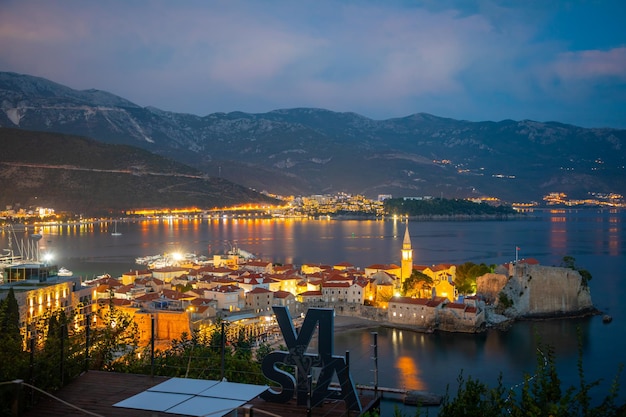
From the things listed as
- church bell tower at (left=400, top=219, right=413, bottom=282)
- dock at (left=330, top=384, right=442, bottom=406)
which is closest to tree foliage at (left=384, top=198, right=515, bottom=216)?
church bell tower at (left=400, top=219, right=413, bottom=282)

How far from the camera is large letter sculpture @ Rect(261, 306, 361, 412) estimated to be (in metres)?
3.95

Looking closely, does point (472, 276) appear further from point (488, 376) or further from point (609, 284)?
point (488, 376)

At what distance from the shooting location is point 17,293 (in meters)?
13.6

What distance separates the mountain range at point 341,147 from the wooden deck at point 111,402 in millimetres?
119192

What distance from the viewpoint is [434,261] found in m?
37.0

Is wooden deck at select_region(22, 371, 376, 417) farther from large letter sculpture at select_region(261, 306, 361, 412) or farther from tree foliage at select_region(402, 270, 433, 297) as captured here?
tree foliage at select_region(402, 270, 433, 297)

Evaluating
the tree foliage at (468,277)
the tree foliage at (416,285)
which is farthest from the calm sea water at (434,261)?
the tree foliage at (468,277)

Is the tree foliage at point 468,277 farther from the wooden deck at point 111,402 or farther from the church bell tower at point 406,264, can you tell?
the wooden deck at point 111,402

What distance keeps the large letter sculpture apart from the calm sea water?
1188 millimetres

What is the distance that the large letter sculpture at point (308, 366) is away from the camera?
13.0 feet

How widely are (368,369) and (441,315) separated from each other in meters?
5.26

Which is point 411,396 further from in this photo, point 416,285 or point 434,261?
point 434,261

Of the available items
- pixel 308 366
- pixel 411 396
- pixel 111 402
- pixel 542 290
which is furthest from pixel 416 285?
pixel 111 402

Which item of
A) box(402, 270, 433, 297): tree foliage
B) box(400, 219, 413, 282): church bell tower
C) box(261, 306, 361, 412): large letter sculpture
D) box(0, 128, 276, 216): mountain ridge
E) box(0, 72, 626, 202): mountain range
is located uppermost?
box(0, 72, 626, 202): mountain range
